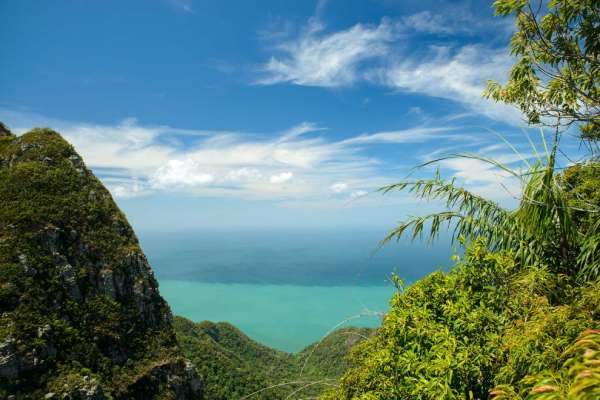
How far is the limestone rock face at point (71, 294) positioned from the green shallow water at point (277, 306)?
183 ft

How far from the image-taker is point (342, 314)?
342 feet

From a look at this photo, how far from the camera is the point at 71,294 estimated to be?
31.1 m

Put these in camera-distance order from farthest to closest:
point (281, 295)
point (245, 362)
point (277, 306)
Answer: point (281, 295) < point (277, 306) < point (245, 362)

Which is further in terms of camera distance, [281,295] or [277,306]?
[281,295]

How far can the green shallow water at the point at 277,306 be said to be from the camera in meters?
94.4

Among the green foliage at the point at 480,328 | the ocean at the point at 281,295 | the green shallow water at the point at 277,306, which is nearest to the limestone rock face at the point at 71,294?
the green foliage at the point at 480,328

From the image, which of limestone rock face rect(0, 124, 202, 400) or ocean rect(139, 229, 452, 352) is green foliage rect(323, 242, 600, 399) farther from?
ocean rect(139, 229, 452, 352)

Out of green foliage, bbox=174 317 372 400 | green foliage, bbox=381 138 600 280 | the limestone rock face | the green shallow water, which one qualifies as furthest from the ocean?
green foliage, bbox=381 138 600 280

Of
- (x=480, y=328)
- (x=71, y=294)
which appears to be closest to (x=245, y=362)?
(x=71, y=294)

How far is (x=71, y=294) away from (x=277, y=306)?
311 feet

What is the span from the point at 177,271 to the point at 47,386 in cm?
16395

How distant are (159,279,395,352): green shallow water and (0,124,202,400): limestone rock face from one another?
183ft

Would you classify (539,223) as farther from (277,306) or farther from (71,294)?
(277,306)

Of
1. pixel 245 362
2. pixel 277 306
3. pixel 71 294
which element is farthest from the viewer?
pixel 277 306
